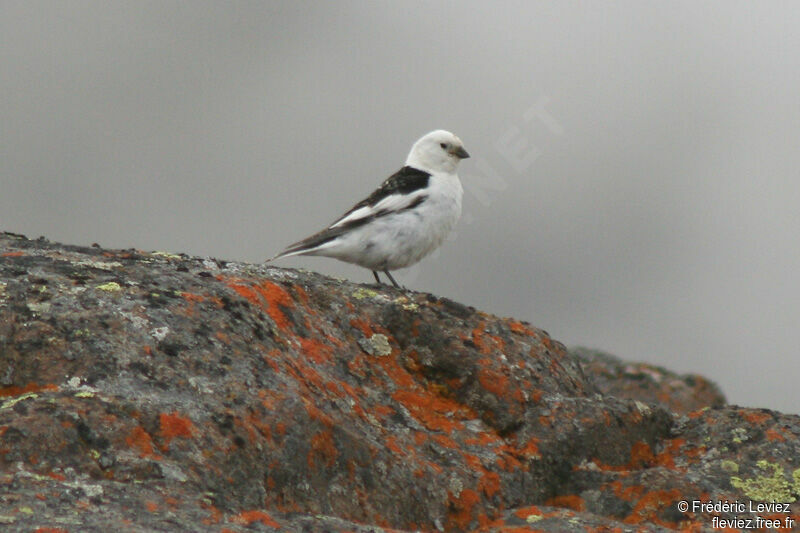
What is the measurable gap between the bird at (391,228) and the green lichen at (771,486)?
423 centimetres

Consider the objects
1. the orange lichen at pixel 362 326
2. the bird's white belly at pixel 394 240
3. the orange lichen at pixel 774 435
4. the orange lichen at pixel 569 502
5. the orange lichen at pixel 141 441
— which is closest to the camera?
the orange lichen at pixel 141 441

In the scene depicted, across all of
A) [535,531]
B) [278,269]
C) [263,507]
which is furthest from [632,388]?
[263,507]

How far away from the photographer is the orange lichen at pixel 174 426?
3.72 metres

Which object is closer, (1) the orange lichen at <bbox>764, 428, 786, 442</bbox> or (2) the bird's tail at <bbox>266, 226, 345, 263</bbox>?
(1) the orange lichen at <bbox>764, 428, 786, 442</bbox>

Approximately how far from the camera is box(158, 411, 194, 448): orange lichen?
12.2ft

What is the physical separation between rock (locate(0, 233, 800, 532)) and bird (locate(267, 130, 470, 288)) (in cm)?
277

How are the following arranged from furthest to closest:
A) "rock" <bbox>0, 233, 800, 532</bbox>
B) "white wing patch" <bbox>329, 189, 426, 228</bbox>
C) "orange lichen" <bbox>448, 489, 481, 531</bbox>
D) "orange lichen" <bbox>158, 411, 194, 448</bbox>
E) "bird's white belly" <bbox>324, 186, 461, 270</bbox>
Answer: "white wing patch" <bbox>329, 189, 426, 228</bbox>, "bird's white belly" <bbox>324, 186, 461, 270</bbox>, "orange lichen" <bbox>448, 489, 481, 531</bbox>, "orange lichen" <bbox>158, 411, 194, 448</bbox>, "rock" <bbox>0, 233, 800, 532</bbox>

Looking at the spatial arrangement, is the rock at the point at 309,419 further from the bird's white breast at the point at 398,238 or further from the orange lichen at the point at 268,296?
the bird's white breast at the point at 398,238

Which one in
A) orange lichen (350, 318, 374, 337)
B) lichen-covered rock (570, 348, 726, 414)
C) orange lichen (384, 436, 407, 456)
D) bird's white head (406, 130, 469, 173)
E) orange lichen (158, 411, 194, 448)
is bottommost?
orange lichen (158, 411, 194, 448)

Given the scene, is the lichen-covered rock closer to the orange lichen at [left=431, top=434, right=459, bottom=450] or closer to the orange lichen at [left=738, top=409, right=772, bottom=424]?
the orange lichen at [left=738, top=409, right=772, bottom=424]

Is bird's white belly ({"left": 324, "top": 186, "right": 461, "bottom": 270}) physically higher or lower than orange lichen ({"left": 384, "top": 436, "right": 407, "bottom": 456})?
higher

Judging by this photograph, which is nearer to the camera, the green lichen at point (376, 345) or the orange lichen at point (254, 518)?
the orange lichen at point (254, 518)

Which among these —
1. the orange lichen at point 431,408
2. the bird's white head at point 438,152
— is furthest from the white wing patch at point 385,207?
the orange lichen at point 431,408

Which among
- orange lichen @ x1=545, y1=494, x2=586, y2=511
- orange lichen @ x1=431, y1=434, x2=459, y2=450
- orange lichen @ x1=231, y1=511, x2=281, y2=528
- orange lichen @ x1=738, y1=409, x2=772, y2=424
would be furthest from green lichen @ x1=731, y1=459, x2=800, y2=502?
orange lichen @ x1=231, y1=511, x2=281, y2=528
